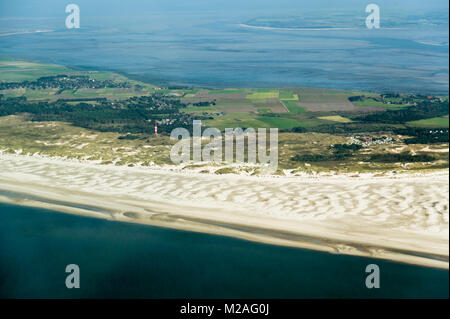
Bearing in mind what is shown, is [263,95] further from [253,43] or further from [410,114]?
[253,43]

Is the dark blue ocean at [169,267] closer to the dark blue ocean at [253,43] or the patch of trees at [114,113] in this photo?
the patch of trees at [114,113]

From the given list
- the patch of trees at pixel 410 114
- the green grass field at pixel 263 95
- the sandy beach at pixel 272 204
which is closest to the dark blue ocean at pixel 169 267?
the sandy beach at pixel 272 204

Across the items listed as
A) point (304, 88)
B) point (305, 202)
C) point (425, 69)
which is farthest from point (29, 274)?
point (425, 69)

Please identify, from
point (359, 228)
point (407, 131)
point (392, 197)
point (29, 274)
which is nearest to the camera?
point (29, 274)

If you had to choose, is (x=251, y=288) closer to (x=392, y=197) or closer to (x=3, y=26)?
(x=392, y=197)

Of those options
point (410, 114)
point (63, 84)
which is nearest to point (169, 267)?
point (410, 114)
